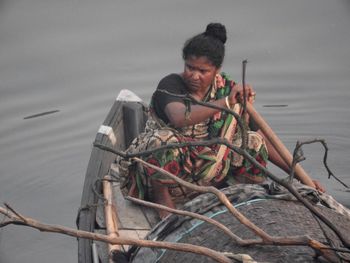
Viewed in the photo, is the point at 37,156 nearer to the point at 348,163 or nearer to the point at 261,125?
the point at 348,163

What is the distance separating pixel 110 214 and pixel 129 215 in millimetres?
285

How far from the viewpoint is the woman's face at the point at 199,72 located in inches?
160

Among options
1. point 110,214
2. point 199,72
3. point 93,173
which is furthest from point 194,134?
point 93,173

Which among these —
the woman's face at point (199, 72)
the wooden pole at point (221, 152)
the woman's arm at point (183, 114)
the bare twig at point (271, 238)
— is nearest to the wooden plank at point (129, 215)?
the wooden pole at point (221, 152)

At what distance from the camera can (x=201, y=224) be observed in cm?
319

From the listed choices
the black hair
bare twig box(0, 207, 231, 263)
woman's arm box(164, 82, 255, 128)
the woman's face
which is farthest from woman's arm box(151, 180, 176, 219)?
bare twig box(0, 207, 231, 263)

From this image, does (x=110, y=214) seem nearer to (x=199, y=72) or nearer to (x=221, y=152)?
(x=221, y=152)

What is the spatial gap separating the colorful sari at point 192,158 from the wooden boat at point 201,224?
188 mm

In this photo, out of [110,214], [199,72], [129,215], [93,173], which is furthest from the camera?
[93,173]

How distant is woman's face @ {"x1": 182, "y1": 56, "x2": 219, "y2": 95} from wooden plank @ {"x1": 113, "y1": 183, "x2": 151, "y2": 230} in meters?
0.75

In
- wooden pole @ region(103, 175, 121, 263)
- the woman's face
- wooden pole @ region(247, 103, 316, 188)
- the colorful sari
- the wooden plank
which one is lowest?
the wooden plank

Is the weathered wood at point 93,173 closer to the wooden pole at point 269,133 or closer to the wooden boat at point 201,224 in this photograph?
the wooden boat at point 201,224

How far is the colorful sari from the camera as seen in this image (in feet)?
13.3

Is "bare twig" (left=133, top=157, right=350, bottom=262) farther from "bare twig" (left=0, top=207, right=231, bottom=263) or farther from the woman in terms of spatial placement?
the woman
